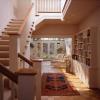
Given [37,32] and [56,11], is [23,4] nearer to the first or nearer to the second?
[56,11]

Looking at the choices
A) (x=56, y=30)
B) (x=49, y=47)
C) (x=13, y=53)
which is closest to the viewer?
(x=13, y=53)

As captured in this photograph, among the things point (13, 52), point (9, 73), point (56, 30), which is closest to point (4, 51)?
point (13, 52)

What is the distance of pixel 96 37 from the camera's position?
26.7ft

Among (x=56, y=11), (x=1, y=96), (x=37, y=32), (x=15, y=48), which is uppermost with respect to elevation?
(x=56, y=11)

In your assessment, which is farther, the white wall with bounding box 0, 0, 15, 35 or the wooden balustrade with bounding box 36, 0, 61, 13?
the wooden balustrade with bounding box 36, 0, 61, 13

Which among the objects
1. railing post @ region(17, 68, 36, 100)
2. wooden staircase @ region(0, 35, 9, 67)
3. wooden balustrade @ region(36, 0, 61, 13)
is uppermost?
wooden balustrade @ region(36, 0, 61, 13)

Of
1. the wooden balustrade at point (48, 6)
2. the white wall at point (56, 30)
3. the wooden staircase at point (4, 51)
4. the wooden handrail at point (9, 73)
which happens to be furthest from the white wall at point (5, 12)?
the wooden handrail at point (9, 73)

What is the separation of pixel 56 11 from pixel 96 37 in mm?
3651

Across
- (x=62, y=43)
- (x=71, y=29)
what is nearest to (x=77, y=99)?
(x=71, y=29)

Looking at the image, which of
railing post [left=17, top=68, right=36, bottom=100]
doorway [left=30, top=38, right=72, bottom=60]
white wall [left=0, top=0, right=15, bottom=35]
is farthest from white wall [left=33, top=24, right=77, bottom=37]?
railing post [left=17, top=68, right=36, bottom=100]

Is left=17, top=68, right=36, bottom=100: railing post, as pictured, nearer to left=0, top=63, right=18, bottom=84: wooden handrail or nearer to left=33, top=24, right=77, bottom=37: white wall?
left=0, top=63, right=18, bottom=84: wooden handrail

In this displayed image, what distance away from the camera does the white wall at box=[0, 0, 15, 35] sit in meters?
7.72

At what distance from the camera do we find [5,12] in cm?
828

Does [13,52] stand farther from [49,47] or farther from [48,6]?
[49,47]
